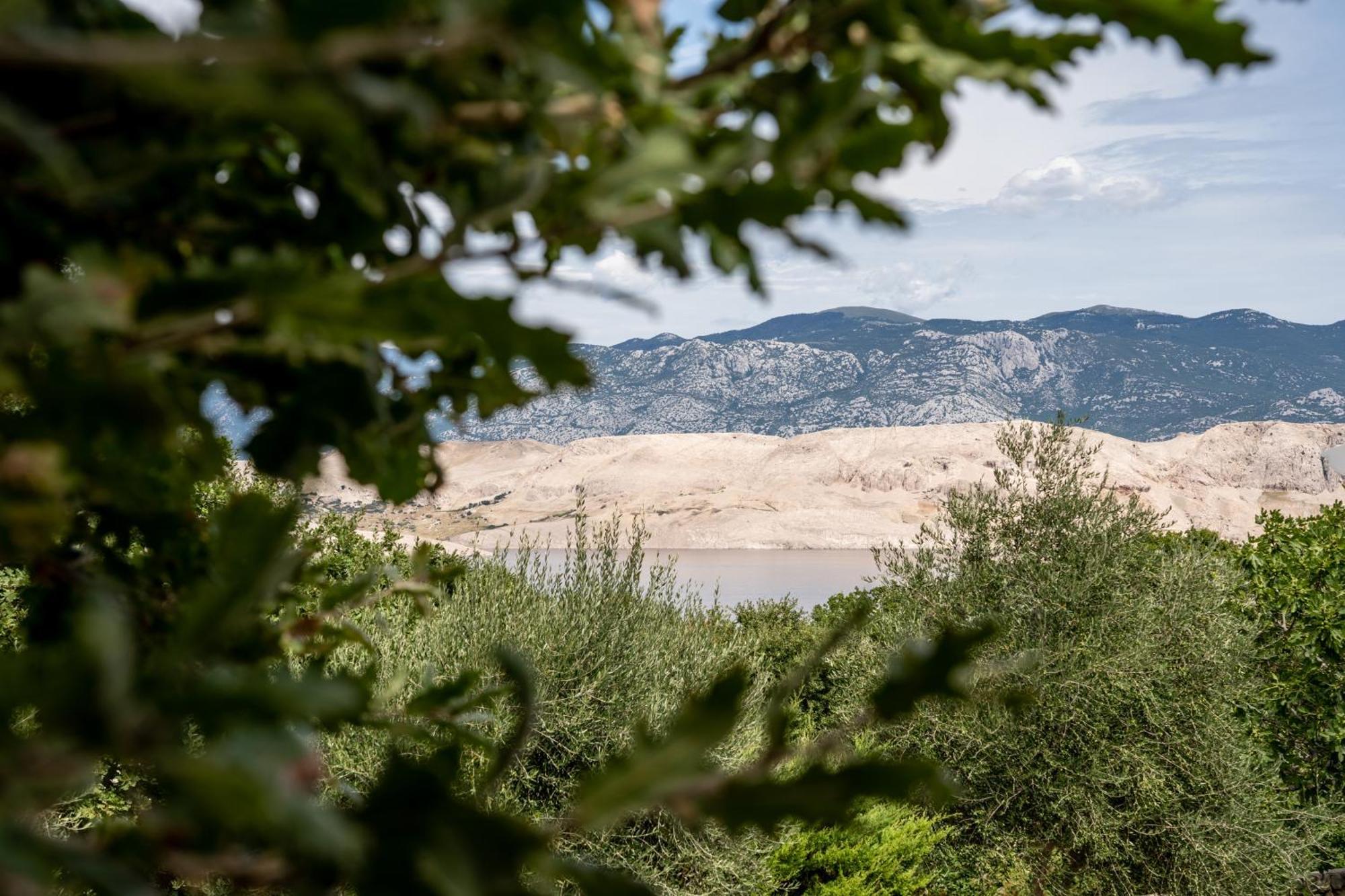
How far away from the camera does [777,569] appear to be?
129 ft

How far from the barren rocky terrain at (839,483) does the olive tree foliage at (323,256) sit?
3775 centimetres

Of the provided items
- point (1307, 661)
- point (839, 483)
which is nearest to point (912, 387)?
point (839, 483)

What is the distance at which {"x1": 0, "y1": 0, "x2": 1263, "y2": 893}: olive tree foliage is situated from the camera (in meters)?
0.54

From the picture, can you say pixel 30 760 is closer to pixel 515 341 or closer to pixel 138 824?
pixel 138 824

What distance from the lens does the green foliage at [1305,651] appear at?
13375 mm

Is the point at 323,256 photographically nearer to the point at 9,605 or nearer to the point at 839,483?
the point at 9,605

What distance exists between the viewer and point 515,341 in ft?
2.55

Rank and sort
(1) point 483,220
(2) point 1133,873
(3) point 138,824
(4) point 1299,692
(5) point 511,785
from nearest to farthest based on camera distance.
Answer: (3) point 138,824
(1) point 483,220
(5) point 511,785
(2) point 1133,873
(4) point 1299,692

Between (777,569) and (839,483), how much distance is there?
934 centimetres

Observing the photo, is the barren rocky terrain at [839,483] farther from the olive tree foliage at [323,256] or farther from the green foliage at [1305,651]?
the olive tree foliage at [323,256]

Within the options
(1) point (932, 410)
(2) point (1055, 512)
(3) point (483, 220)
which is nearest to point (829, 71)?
(3) point (483, 220)

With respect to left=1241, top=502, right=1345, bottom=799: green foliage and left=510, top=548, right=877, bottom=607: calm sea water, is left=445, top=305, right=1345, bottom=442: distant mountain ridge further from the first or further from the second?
left=1241, top=502, right=1345, bottom=799: green foliage

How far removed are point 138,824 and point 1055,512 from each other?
13364 mm

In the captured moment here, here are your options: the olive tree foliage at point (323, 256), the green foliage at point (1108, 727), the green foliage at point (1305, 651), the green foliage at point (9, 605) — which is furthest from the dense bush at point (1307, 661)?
the green foliage at point (9, 605)
